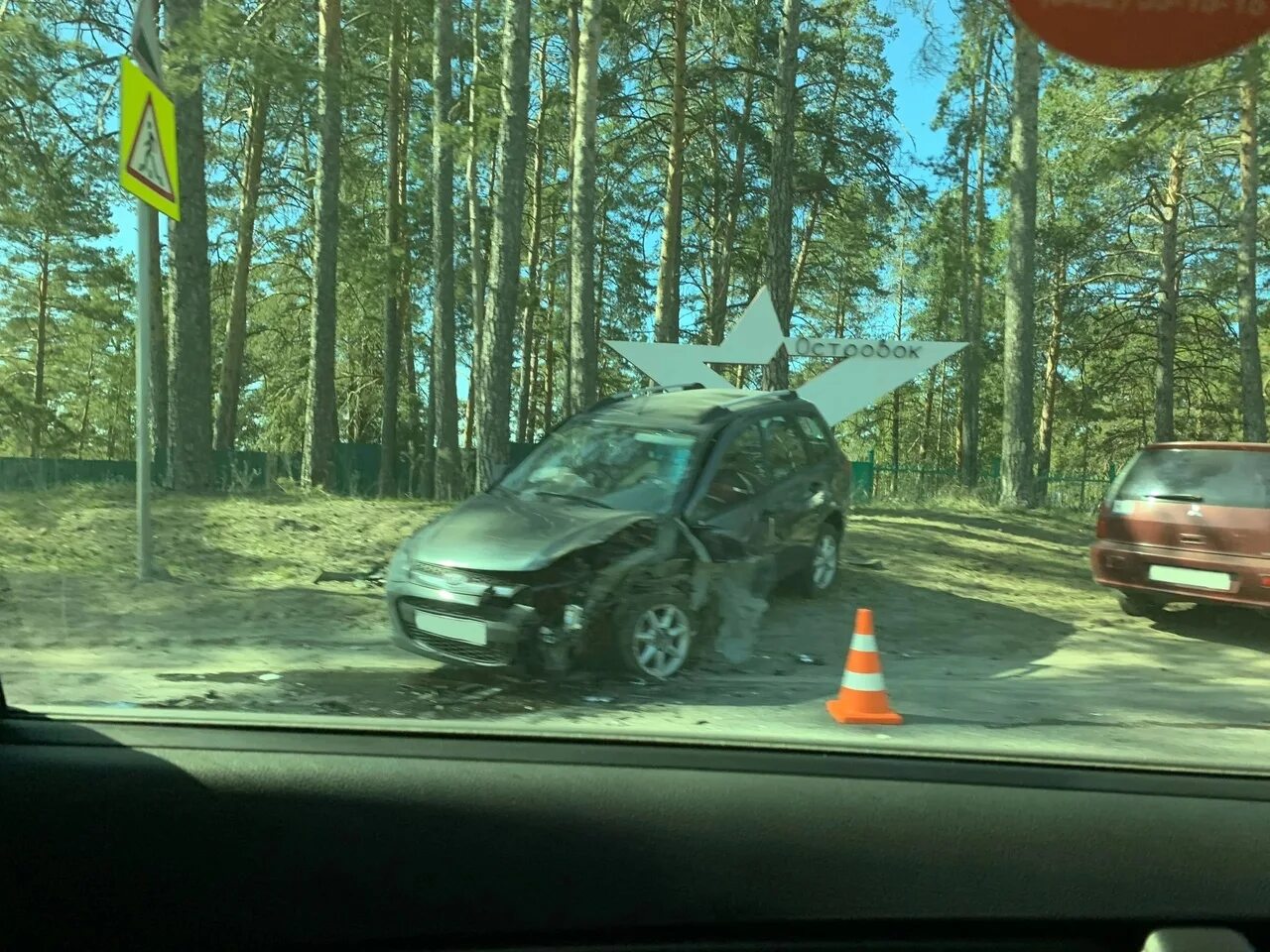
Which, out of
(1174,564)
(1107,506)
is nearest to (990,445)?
(1107,506)

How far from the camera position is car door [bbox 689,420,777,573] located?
627 centimetres

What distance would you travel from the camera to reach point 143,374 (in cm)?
754

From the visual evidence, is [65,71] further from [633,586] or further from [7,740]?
[7,740]

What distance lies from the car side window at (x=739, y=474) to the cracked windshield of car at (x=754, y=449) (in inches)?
1.1

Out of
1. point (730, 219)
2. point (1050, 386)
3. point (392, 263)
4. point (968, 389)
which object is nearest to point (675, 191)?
point (730, 219)

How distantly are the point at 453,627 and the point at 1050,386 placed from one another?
14.4ft

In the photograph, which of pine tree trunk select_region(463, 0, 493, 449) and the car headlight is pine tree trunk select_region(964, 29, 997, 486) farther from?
pine tree trunk select_region(463, 0, 493, 449)

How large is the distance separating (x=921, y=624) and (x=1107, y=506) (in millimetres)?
1331

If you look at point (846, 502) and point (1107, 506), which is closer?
point (1107, 506)

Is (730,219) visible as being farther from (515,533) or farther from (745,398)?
(515,533)

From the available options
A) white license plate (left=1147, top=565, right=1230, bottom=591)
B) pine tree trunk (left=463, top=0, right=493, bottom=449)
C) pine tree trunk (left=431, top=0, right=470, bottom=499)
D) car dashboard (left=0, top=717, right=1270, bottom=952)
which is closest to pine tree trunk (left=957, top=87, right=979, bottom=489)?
white license plate (left=1147, top=565, right=1230, bottom=591)

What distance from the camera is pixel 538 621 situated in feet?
17.3

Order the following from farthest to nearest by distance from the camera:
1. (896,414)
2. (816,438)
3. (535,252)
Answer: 1. (535,252)
2. (896,414)
3. (816,438)

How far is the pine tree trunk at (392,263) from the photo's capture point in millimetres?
16703
